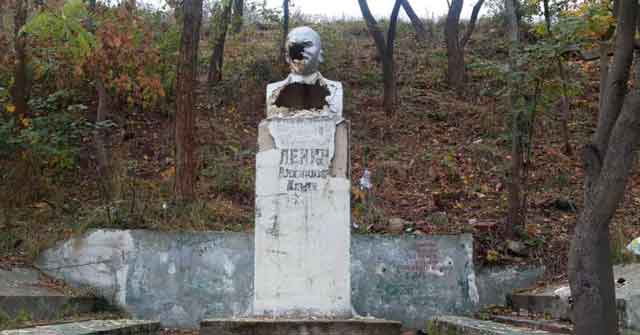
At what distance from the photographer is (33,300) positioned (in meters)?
7.39

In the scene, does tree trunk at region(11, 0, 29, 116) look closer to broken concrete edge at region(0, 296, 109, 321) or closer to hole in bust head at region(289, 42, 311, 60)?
broken concrete edge at region(0, 296, 109, 321)

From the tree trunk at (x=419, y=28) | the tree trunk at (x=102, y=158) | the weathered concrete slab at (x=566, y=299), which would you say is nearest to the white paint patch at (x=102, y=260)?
the tree trunk at (x=102, y=158)

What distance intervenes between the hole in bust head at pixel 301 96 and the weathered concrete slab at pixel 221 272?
3.14m

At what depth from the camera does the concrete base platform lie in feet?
16.9

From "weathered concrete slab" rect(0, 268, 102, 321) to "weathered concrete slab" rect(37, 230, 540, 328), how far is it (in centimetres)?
35

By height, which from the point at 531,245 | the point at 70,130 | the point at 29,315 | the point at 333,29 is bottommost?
the point at 29,315

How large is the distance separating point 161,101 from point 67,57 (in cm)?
248

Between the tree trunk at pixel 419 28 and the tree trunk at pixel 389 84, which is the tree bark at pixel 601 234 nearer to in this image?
the tree trunk at pixel 389 84

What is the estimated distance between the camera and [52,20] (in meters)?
9.25

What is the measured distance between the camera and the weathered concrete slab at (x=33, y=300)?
23.5 feet

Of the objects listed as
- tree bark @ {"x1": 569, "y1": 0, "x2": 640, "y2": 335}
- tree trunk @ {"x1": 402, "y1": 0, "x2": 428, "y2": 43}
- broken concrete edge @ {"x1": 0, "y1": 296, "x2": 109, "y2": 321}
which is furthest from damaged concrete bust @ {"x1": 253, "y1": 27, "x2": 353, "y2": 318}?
tree trunk @ {"x1": 402, "y1": 0, "x2": 428, "y2": 43}

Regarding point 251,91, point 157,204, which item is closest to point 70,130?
point 157,204

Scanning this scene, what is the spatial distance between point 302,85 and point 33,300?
3.86 meters

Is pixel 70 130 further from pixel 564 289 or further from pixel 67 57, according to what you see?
pixel 564 289
